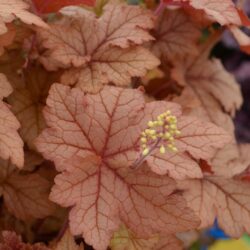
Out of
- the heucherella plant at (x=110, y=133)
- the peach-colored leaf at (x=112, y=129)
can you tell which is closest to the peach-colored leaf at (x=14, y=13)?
the heucherella plant at (x=110, y=133)

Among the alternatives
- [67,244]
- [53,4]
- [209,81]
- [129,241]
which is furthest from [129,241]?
[209,81]

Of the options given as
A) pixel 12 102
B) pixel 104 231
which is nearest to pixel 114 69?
pixel 12 102

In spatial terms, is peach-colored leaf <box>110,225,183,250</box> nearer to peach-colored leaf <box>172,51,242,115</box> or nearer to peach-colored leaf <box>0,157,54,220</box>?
peach-colored leaf <box>0,157,54,220</box>

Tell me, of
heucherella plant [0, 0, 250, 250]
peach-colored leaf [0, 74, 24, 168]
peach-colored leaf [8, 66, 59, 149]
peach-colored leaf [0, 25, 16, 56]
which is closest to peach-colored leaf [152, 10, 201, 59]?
heucherella plant [0, 0, 250, 250]

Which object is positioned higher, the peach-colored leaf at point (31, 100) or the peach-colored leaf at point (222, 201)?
the peach-colored leaf at point (31, 100)

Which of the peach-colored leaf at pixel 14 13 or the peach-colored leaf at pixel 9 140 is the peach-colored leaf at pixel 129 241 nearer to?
the peach-colored leaf at pixel 9 140
